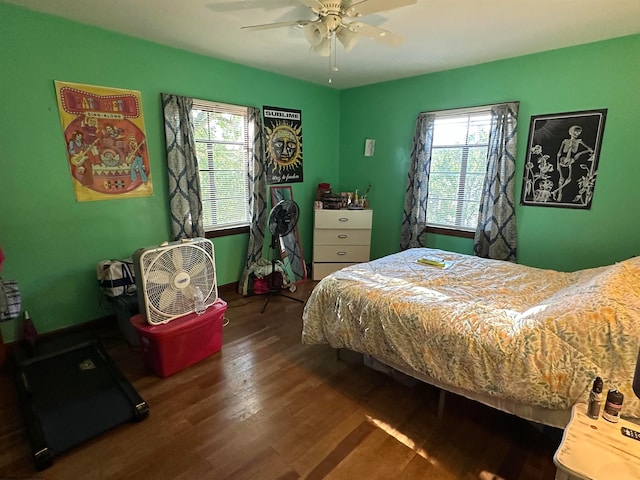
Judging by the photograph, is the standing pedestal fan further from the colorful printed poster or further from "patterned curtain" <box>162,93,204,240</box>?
the colorful printed poster

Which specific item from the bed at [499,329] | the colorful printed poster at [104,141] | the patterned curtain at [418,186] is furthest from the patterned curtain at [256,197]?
the patterned curtain at [418,186]

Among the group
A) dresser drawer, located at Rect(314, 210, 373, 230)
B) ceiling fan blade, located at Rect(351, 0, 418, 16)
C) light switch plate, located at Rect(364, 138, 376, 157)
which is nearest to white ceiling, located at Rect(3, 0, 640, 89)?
ceiling fan blade, located at Rect(351, 0, 418, 16)

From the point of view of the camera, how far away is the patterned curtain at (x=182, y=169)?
9.37ft

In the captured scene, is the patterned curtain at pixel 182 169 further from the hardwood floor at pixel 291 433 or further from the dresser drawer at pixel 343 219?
the dresser drawer at pixel 343 219

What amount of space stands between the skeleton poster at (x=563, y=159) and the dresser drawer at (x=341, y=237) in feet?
5.79

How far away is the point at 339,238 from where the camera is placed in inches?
158

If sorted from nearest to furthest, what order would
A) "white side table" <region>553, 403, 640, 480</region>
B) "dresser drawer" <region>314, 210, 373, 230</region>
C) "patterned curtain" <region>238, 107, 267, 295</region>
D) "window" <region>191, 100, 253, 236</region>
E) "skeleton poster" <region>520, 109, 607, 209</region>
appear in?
"white side table" <region>553, 403, 640, 480</region>, "skeleton poster" <region>520, 109, 607, 209</region>, "window" <region>191, 100, 253, 236</region>, "patterned curtain" <region>238, 107, 267, 295</region>, "dresser drawer" <region>314, 210, 373, 230</region>

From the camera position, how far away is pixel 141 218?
288 cm

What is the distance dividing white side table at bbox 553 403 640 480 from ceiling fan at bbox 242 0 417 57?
1964 mm

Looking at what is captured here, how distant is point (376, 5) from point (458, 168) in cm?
224

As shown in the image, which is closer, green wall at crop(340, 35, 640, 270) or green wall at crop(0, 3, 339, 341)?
green wall at crop(0, 3, 339, 341)

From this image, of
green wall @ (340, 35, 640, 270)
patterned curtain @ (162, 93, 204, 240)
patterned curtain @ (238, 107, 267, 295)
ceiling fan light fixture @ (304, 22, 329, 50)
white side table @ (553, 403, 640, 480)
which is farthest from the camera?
patterned curtain @ (238, 107, 267, 295)

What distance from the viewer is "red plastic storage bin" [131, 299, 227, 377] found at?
2072 millimetres

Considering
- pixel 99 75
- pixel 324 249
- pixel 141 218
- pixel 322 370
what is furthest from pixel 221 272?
pixel 99 75
